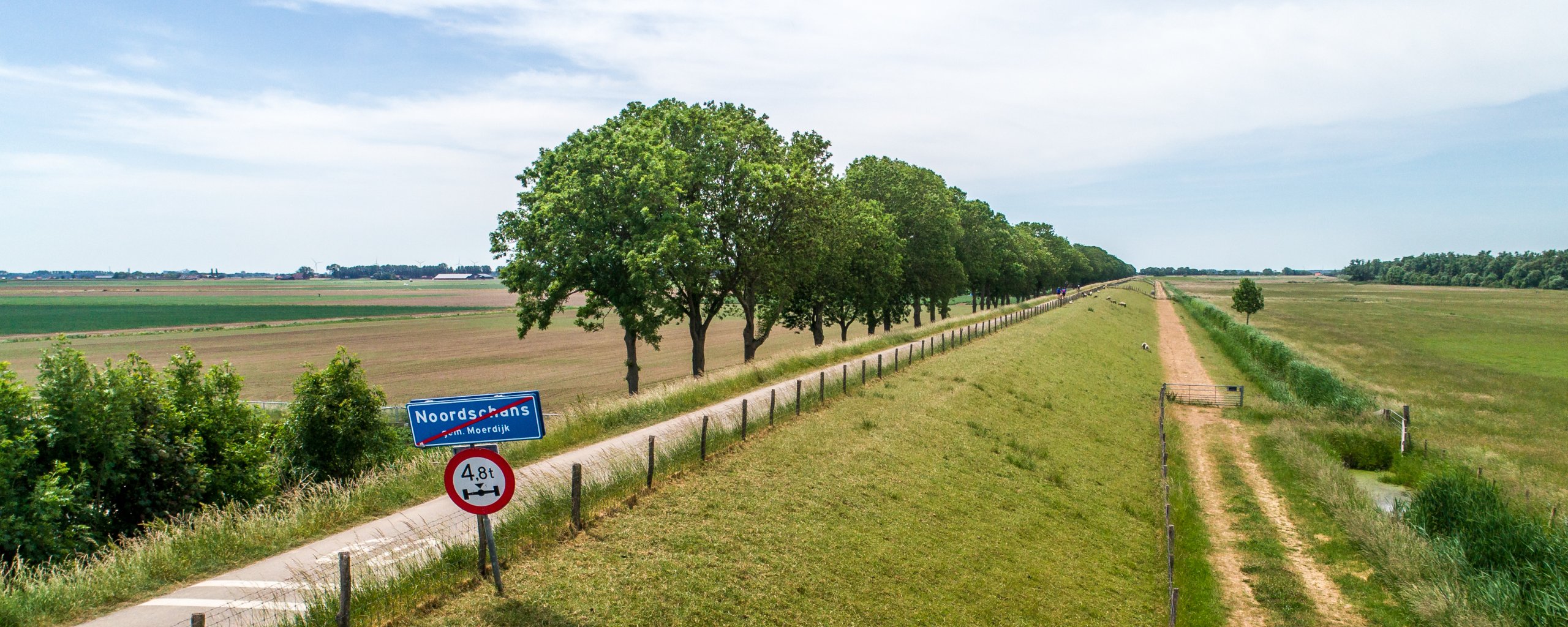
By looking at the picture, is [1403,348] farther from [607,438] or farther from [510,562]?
[510,562]

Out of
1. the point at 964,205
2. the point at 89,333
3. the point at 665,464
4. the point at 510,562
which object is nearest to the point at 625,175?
the point at 665,464

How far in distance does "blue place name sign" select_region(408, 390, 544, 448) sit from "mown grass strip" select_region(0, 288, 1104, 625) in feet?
18.3

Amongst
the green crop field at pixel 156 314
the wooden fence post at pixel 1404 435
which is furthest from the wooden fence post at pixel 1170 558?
the green crop field at pixel 156 314

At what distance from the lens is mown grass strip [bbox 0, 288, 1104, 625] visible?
10750mm

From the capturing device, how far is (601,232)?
37.9 metres

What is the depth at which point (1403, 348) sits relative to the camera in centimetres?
7400

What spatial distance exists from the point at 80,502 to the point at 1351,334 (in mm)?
108445

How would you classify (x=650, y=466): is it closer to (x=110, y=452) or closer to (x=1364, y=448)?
(x=110, y=452)

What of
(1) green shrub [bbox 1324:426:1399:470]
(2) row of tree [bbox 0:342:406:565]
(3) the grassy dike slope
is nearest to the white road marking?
(3) the grassy dike slope

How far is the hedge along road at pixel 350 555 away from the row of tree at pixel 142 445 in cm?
655

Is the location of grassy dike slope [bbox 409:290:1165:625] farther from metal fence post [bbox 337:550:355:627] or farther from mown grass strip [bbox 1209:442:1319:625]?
mown grass strip [bbox 1209:442:1319:625]

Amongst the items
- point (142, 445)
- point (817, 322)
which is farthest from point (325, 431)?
point (817, 322)

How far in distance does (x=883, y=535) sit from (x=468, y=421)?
10.2 m

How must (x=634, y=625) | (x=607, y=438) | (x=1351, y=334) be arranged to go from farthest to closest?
1. (x=1351, y=334)
2. (x=607, y=438)
3. (x=634, y=625)
